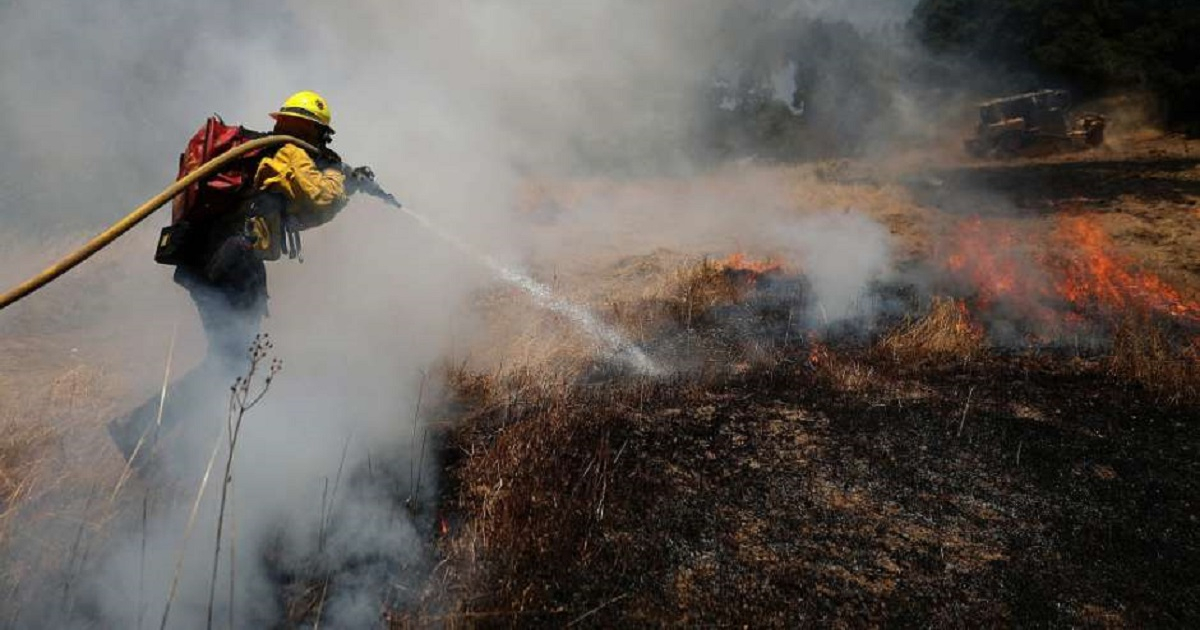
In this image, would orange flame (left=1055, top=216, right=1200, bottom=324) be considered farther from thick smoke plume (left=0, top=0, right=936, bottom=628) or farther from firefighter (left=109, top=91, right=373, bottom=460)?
firefighter (left=109, top=91, right=373, bottom=460)

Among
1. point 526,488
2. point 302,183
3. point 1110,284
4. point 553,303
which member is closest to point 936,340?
point 1110,284

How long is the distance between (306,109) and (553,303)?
354 cm

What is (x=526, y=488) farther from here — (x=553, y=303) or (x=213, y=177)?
(x=553, y=303)

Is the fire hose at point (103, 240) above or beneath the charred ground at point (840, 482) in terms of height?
above

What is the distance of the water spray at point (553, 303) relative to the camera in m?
4.72

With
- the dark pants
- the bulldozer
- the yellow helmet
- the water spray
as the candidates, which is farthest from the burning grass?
the bulldozer

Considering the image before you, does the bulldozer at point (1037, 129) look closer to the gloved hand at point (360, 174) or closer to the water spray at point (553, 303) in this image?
the water spray at point (553, 303)

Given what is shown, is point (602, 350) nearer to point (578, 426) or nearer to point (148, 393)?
point (578, 426)

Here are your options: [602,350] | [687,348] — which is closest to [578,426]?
[602,350]

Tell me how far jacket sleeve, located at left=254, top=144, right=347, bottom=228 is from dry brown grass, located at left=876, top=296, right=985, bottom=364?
477cm

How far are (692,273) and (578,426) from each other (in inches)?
150

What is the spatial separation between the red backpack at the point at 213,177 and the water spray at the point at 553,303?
769 mm

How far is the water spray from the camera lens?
472 cm

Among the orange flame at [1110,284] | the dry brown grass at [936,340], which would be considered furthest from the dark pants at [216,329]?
the orange flame at [1110,284]
